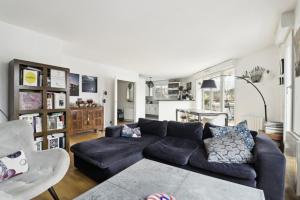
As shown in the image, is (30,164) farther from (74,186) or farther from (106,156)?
(106,156)

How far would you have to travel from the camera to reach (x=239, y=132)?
6.53 feet

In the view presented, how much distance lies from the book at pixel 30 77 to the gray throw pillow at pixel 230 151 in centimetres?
283

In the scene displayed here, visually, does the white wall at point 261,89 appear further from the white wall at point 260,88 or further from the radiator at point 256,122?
the radiator at point 256,122

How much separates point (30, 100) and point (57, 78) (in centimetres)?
57

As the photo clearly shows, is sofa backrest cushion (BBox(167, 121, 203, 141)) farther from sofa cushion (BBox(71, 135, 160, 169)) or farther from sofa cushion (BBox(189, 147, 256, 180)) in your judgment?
sofa cushion (BBox(189, 147, 256, 180))

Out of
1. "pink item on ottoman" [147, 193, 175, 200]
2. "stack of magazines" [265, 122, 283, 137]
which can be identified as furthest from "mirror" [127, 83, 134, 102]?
"pink item on ottoman" [147, 193, 175, 200]

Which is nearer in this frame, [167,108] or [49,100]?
[49,100]

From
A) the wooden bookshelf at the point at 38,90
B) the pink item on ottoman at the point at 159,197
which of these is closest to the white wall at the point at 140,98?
the wooden bookshelf at the point at 38,90

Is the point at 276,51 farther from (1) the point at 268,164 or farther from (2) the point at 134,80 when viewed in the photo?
(2) the point at 134,80

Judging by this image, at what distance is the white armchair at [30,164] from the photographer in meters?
1.28

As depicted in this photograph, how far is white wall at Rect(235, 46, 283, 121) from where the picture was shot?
346 cm

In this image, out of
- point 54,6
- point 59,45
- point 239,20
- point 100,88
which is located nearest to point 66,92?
point 59,45

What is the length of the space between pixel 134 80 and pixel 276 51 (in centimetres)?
449

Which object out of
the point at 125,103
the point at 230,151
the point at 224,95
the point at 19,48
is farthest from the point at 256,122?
the point at 125,103
